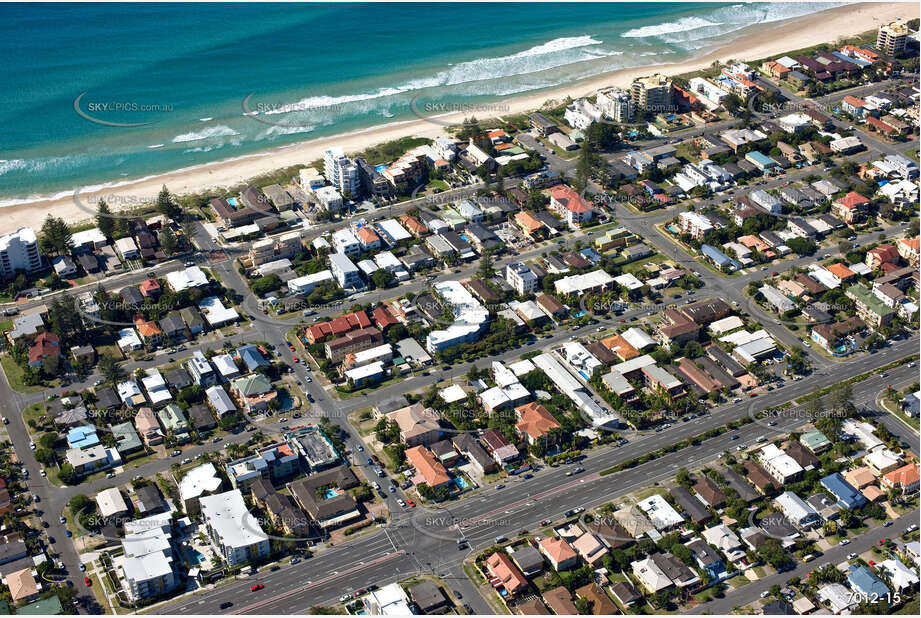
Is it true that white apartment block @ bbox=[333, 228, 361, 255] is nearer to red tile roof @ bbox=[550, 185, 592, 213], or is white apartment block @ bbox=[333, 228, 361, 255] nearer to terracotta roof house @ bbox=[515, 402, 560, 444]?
red tile roof @ bbox=[550, 185, 592, 213]

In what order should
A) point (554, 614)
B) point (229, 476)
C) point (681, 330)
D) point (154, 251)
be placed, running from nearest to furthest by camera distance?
point (554, 614) → point (229, 476) → point (681, 330) → point (154, 251)

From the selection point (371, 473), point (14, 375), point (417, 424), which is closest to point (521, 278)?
point (417, 424)

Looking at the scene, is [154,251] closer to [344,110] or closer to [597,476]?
[344,110]

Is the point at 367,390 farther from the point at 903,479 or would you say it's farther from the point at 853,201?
the point at 853,201

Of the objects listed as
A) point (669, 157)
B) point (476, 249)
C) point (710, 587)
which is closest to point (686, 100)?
point (669, 157)

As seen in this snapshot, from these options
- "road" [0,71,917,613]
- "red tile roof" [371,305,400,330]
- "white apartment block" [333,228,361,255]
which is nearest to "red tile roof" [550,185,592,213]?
"road" [0,71,917,613]
